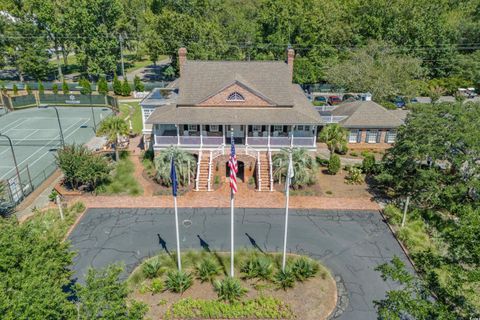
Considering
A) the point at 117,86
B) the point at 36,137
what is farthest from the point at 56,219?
the point at 117,86

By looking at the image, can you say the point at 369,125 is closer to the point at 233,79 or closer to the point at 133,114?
the point at 233,79

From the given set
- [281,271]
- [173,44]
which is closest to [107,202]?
[281,271]

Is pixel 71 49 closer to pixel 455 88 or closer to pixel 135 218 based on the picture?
pixel 135 218

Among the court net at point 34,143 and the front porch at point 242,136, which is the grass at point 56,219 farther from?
the court net at point 34,143

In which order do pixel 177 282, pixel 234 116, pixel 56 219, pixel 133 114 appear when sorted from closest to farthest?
pixel 177 282 < pixel 56 219 < pixel 234 116 < pixel 133 114

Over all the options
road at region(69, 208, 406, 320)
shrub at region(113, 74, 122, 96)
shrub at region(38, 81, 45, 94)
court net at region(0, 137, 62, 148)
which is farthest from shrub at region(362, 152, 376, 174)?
shrub at region(38, 81, 45, 94)
